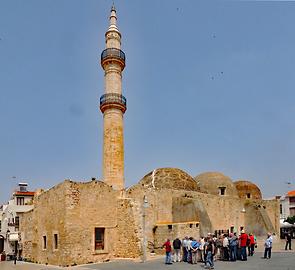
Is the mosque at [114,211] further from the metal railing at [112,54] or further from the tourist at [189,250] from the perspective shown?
the tourist at [189,250]

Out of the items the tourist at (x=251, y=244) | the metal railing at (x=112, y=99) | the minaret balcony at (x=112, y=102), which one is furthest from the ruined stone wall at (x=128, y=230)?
the metal railing at (x=112, y=99)

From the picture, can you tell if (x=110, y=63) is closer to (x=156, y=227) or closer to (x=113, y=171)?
(x=113, y=171)

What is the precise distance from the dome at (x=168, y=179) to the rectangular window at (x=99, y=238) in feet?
21.0

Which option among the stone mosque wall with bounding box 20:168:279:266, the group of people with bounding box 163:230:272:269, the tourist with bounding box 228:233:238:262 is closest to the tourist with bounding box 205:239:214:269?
the group of people with bounding box 163:230:272:269

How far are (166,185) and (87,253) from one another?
825cm

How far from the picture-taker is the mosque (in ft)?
53.8

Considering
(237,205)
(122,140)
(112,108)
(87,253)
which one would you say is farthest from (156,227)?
(237,205)

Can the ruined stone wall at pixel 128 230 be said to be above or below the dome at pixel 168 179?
below

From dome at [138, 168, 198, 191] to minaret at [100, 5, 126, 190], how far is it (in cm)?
212

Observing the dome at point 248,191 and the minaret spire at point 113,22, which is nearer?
the minaret spire at point 113,22

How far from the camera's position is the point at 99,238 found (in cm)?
1728

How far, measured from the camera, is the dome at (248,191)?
33969 mm

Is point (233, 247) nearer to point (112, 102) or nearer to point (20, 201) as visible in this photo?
point (112, 102)

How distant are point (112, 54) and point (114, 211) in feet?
37.3
